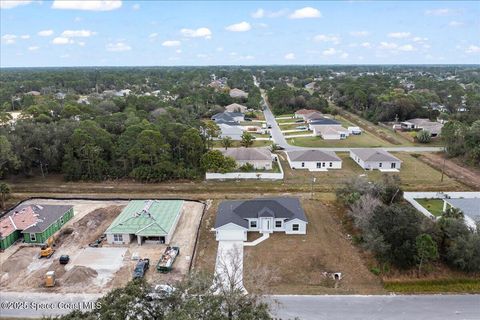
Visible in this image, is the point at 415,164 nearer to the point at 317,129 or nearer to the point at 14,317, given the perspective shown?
the point at 317,129

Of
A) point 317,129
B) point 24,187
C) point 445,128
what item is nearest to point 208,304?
point 24,187

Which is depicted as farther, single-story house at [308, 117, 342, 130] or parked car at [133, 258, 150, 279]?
single-story house at [308, 117, 342, 130]

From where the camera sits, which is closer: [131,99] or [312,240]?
[312,240]

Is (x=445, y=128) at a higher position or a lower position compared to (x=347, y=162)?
higher

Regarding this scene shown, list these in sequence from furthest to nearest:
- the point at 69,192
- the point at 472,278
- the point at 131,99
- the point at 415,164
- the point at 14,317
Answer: the point at 131,99
the point at 415,164
the point at 69,192
the point at 472,278
the point at 14,317

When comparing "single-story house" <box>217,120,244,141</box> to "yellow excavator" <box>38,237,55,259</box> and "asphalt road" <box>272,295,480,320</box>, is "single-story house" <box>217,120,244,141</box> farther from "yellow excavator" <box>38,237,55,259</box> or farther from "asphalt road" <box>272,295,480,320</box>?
"asphalt road" <box>272,295,480,320</box>

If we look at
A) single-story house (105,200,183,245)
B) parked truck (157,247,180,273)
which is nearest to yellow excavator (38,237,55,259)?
single-story house (105,200,183,245)

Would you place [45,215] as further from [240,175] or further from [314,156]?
[314,156]
